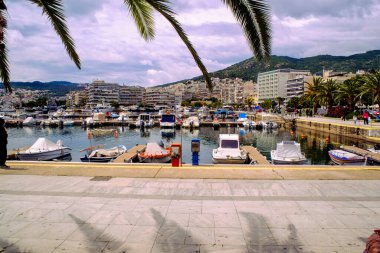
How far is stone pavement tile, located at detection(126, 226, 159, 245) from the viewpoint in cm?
558

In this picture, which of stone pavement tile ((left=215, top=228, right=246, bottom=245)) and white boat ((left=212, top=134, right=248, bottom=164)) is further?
white boat ((left=212, top=134, right=248, bottom=164))

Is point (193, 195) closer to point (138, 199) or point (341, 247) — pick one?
point (138, 199)

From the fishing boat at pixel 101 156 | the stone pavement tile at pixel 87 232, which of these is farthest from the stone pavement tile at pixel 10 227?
the fishing boat at pixel 101 156

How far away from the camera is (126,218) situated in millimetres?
6656

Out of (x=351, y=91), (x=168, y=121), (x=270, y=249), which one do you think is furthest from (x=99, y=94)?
(x=270, y=249)

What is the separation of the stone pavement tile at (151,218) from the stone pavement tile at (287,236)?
2509mm

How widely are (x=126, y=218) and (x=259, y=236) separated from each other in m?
3.07

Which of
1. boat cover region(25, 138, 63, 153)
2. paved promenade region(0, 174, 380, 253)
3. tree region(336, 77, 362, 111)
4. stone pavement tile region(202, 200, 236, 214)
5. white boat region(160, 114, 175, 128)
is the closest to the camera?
paved promenade region(0, 174, 380, 253)

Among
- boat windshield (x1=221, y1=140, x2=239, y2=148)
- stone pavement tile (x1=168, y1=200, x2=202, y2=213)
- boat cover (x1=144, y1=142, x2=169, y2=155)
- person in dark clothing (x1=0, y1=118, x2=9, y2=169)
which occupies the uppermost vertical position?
person in dark clothing (x1=0, y1=118, x2=9, y2=169)

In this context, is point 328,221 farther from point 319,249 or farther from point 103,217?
point 103,217

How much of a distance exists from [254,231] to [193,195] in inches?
109

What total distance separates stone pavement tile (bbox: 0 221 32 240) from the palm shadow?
4887mm

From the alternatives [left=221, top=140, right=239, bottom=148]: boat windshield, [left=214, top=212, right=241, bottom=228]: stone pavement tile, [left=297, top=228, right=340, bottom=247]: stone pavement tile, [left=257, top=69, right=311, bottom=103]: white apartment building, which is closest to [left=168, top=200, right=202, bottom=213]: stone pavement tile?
[left=214, top=212, right=241, bottom=228]: stone pavement tile

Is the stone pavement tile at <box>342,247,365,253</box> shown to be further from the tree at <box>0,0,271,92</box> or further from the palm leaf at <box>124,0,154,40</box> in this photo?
the palm leaf at <box>124,0,154,40</box>
